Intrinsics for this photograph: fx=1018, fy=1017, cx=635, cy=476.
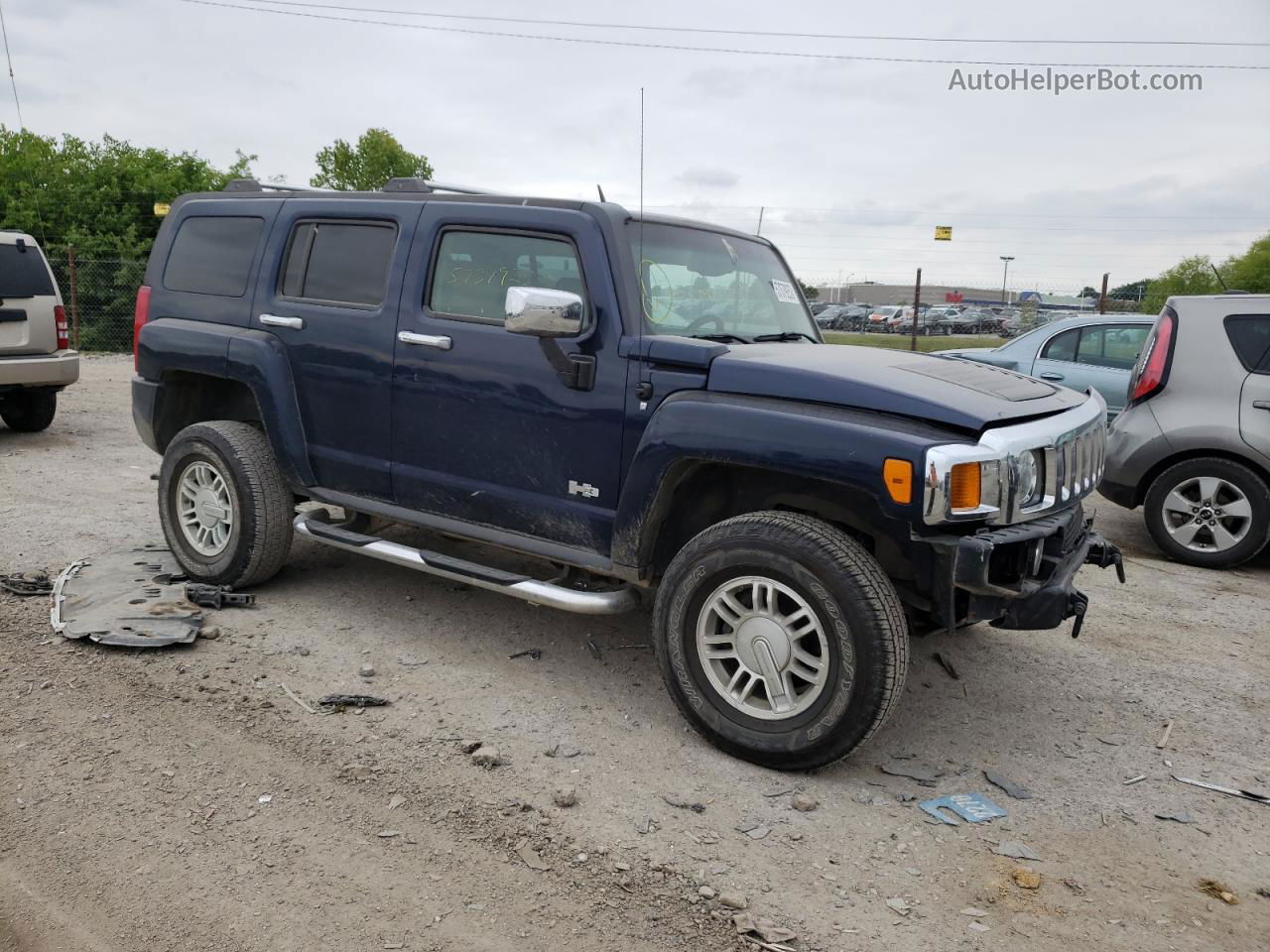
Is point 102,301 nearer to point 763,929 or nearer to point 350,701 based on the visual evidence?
point 350,701

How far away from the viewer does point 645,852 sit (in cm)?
310

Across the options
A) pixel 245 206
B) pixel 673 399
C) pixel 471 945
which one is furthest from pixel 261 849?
pixel 245 206

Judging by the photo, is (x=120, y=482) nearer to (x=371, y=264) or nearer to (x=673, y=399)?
(x=371, y=264)

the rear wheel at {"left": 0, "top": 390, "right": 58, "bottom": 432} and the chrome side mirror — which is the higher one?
the chrome side mirror

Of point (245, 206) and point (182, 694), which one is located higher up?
point (245, 206)

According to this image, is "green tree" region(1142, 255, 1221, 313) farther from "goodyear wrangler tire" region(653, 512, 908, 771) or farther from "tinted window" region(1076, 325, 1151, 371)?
"goodyear wrangler tire" region(653, 512, 908, 771)

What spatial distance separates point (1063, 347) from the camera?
884cm

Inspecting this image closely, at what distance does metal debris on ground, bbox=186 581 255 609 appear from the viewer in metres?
5.05

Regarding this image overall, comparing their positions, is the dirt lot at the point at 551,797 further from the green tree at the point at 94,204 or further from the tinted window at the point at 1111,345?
the green tree at the point at 94,204

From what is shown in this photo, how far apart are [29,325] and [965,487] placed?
8.87m

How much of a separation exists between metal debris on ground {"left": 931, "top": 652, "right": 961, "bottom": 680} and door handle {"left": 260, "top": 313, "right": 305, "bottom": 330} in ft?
11.1

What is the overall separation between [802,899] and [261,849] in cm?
159

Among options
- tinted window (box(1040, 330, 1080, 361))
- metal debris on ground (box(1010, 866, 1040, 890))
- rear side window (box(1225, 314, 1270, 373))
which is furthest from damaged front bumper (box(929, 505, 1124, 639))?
tinted window (box(1040, 330, 1080, 361))

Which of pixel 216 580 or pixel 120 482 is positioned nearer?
pixel 216 580
